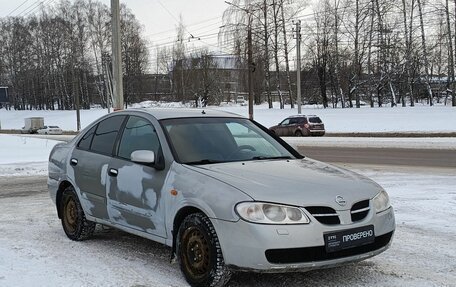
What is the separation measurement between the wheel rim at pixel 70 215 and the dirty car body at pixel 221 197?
0.10 meters

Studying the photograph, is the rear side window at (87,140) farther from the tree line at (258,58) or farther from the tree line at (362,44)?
the tree line at (362,44)

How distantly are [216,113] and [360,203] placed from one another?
2174 millimetres

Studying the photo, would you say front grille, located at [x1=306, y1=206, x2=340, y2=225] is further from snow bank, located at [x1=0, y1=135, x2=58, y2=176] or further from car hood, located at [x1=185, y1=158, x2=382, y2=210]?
snow bank, located at [x1=0, y1=135, x2=58, y2=176]

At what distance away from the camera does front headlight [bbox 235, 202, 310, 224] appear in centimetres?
394

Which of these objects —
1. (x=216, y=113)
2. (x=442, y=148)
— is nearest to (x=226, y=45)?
(x=442, y=148)

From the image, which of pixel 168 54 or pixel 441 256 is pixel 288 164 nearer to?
pixel 441 256

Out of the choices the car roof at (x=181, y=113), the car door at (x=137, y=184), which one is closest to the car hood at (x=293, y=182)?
the car door at (x=137, y=184)

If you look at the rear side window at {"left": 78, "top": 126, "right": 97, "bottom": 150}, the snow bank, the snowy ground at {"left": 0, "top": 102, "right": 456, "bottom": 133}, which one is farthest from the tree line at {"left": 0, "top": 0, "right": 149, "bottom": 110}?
the rear side window at {"left": 78, "top": 126, "right": 97, "bottom": 150}

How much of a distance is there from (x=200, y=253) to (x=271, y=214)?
0.76 m

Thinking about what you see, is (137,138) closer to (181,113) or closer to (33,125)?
(181,113)

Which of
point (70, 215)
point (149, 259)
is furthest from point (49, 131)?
point (149, 259)

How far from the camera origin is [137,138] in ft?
17.9

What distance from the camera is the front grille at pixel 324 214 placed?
13.1ft

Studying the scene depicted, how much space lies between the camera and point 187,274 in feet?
14.5
